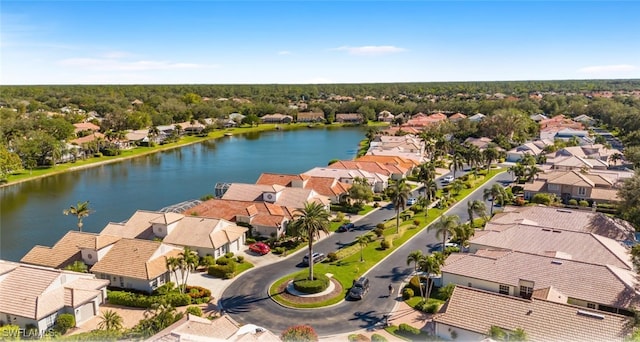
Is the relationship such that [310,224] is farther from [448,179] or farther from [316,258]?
[448,179]

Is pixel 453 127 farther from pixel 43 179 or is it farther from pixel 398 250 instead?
pixel 43 179

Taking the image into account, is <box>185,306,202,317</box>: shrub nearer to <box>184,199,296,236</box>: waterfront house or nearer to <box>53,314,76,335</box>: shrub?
<box>53,314,76,335</box>: shrub

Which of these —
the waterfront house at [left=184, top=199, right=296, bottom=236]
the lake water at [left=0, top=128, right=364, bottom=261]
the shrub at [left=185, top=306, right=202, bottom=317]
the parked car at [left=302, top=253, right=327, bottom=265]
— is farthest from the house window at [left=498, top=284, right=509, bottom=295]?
the lake water at [left=0, top=128, right=364, bottom=261]

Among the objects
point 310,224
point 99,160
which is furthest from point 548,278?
point 99,160

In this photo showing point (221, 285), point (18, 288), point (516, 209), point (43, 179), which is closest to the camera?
point (18, 288)

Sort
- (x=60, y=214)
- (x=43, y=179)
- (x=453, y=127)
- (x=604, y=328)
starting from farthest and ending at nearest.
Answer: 1. (x=453, y=127)
2. (x=43, y=179)
3. (x=60, y=214)
4. (x=604, y=328)

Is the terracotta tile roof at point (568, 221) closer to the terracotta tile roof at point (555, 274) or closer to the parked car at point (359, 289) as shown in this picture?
the terracotta tile roof at point (555, 274)

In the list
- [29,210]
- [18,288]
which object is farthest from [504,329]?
[29,210]
